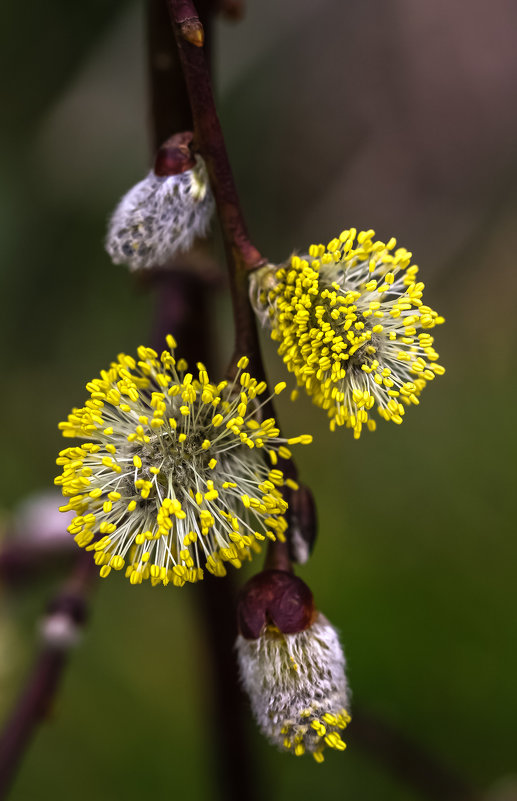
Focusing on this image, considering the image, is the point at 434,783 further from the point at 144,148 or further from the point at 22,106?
the point at 22,106

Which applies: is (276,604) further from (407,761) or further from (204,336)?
(407,761)

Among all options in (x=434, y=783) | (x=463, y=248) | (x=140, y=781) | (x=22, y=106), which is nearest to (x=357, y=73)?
(x=463, y=248)

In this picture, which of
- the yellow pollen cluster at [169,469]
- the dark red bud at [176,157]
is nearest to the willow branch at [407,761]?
the yellow pollen cluster at [169,469]

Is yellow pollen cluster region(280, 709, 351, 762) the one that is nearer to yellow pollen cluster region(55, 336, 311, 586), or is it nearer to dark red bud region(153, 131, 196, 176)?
yellow pollen cluster region(55, 336, 311, 586)

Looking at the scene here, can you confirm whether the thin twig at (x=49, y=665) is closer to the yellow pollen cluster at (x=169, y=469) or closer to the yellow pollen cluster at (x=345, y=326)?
the yellow pollen cluster at (x=169, y=469)

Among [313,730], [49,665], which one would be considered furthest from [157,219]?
[49,665]

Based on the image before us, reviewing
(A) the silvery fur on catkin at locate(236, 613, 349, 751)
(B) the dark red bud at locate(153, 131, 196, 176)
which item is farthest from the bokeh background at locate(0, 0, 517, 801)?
(B) the dark red bud at locate(153, 131, 196, 176)
